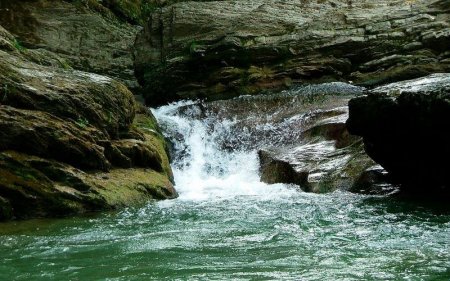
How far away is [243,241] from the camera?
5742 mm

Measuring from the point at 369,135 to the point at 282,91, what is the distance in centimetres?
895

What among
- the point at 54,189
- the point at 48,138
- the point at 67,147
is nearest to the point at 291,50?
the point at 67,147

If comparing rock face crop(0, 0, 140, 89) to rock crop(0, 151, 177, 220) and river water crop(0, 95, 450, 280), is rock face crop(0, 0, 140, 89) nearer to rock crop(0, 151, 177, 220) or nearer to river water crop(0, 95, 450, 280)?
rock crop(0, 151, 177, 220)

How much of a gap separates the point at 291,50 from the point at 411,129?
10.6 m

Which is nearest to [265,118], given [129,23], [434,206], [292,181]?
[292,181]

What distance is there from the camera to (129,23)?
23141mm

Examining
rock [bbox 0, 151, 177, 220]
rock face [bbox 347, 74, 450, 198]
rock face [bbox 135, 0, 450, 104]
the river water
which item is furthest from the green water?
rock face [bbox 135, 0, 450, 104]

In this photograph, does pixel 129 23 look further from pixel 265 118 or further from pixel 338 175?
pixel 338 175

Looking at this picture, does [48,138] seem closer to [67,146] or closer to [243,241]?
[67,146]

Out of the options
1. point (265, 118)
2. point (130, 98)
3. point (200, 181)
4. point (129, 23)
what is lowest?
point (200, 181)

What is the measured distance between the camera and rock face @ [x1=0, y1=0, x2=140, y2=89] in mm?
19594

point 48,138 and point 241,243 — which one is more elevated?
point 48,138

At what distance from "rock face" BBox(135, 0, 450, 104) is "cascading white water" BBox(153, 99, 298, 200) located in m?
2.04

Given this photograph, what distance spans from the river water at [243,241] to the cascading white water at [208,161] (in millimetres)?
200
